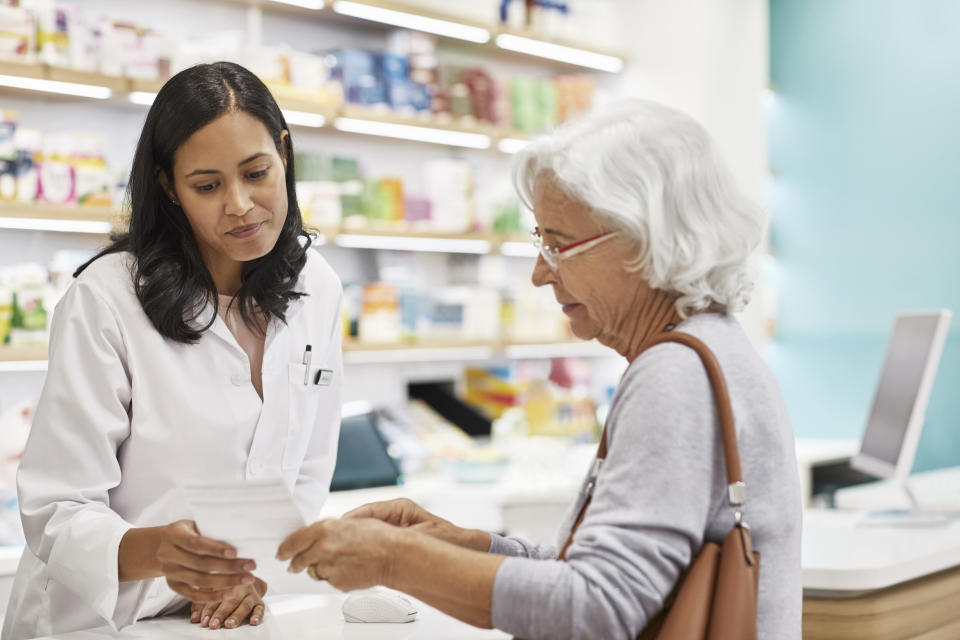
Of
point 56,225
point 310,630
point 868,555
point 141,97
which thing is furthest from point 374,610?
point 141,97

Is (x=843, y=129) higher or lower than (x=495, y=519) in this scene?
higher

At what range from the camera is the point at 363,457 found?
11.8ft

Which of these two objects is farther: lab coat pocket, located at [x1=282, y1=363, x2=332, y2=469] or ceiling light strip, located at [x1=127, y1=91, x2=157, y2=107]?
ceiling light strip, located at [x1=127, y1=91, x2=157, y2=107]

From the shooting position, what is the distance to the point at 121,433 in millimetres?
1682

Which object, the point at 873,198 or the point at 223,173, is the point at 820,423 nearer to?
the point at 873,198

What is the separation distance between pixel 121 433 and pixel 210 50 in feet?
7.32

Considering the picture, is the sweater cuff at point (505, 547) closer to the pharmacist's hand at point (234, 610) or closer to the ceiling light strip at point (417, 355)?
the pharmacist's hand at point (234, 610)

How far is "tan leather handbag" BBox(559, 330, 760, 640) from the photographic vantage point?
1.15 m

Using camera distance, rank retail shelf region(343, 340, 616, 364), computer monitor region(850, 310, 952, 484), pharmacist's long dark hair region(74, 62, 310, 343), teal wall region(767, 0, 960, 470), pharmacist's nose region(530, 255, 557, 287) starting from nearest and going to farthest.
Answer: pharmacist's nose region(530, 255, 557, 287) < pharmacist's long dark hair region(74, 62, 310, 343) < computer monitor region(850, 310, 952, 484) < retail shelf region(343, 340, 616, 364) < teal wall region(767, 0, 960, 470)

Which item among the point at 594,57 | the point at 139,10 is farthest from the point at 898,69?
the point at 139,10

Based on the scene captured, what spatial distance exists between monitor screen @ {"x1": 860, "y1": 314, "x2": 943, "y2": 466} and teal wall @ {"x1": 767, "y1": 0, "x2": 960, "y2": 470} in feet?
7.38

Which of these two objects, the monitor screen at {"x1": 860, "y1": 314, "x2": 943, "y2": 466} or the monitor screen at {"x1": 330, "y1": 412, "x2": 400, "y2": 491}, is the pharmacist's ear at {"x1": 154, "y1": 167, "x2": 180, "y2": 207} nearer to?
the monitor screen at {"x1": 330, "y1": 412, "x2": 400, "y2": 491}

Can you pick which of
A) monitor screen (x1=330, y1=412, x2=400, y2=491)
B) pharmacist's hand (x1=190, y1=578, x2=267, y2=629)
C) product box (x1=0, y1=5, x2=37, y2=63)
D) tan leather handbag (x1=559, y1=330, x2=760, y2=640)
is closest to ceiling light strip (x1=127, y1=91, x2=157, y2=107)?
product box (x1=0, y1=5, x2=37, y2=63)

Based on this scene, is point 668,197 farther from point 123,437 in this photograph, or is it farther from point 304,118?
point 304,118
